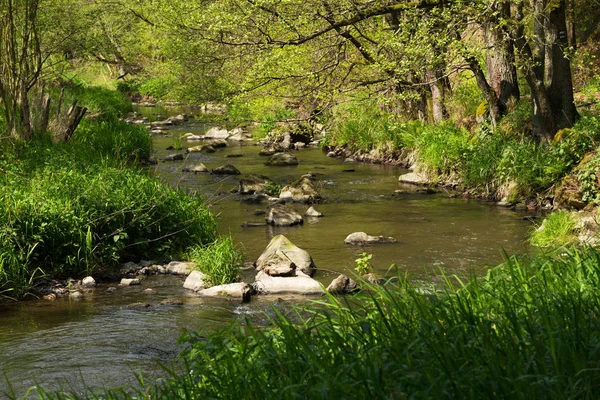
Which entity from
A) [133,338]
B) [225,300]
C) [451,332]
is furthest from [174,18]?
[451,332]

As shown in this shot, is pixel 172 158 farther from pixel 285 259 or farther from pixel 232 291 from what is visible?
pixel 232 291

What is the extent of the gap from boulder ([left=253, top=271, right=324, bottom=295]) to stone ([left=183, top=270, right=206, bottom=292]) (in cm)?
75

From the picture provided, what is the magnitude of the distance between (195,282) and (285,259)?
1.33 metres

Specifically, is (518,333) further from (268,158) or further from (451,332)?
(268,158)

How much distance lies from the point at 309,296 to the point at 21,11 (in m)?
11.7

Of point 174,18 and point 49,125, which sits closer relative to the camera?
point 49,125

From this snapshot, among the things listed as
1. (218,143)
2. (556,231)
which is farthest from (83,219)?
(218,143)

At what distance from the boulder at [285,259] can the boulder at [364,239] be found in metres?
1.50

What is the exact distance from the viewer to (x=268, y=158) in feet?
Result: 79.6

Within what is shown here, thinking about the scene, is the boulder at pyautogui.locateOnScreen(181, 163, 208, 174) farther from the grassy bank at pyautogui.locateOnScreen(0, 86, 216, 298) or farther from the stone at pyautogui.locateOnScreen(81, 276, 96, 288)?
the stone at pyautogui.locateOnScreen(81, 276, 96, 288)

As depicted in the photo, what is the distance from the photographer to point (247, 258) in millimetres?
12508

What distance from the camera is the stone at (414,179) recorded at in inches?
738

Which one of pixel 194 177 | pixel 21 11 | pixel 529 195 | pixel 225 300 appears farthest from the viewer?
pixel 194 177

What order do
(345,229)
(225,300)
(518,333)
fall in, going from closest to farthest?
(518,333) → (225,300) → (345,229)
